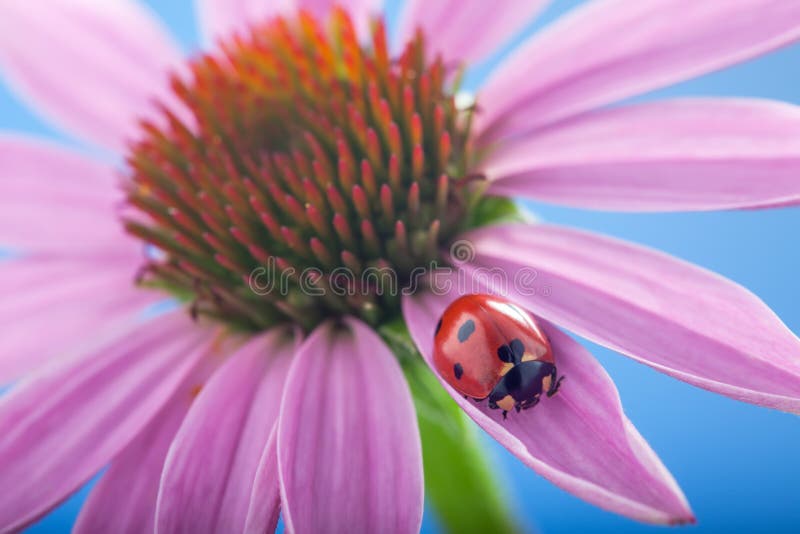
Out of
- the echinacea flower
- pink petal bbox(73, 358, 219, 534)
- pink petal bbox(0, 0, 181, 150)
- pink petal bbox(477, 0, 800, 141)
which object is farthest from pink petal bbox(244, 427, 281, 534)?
pink petal bbox(0, 0, 181, 150)

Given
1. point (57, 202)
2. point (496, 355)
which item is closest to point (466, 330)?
point (496, 355)

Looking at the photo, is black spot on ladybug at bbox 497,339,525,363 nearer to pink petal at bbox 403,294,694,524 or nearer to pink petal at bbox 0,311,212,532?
pink petal at bbox 403,294,694,524

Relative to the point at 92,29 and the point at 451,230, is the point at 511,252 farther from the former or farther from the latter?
the point at 92,29

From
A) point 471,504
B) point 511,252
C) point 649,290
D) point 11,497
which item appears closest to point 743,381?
point 649,290

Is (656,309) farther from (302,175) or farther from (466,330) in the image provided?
(302,175)

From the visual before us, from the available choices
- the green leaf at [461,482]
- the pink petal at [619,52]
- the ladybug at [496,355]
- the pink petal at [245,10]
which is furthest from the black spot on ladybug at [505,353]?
the pink petal at [245,10]

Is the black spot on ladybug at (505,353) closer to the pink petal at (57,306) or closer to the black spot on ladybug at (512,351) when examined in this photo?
the black spot on ladybug at (512,351)
